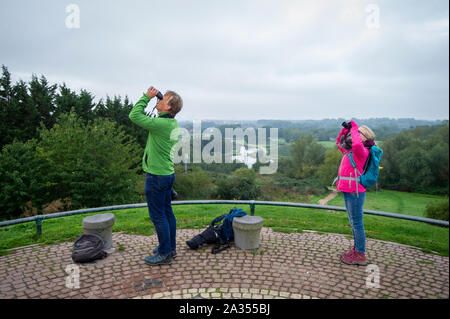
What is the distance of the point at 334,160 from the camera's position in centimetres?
5434

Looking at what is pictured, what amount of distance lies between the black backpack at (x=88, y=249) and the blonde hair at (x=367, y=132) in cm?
403

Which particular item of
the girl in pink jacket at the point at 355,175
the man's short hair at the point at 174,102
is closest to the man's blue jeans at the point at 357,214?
the girl in pink jacket at the point at 355,175

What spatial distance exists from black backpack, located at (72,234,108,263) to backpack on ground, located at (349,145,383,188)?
378 cm

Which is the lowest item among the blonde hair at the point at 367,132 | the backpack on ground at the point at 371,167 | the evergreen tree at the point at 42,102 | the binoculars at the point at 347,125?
the backpack on ground at the point at 371,167

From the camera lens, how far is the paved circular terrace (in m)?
3.36

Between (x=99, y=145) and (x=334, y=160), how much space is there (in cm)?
4829

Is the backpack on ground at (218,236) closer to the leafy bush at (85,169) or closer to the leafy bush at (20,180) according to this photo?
the leafy bush at (85,169)

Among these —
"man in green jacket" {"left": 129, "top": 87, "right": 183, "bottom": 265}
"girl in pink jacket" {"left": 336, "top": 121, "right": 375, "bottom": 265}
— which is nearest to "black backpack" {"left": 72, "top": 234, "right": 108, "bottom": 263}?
"man in green jacket" {"left": 129, "top": 87, "right": 183, "bottom": 265}

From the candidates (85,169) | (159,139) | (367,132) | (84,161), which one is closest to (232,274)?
(159,139)

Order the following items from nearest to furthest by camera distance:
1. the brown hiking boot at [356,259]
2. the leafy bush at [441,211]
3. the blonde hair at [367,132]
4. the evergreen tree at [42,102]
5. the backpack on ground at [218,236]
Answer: the blonde hair at [367,132], the brown hiking boot at [356,259], the backpack on ground at [218,236], the leafy bush at [441,211], the evergreen tree at [42,102]

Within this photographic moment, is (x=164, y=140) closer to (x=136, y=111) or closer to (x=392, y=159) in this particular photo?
(x=136, y=111)

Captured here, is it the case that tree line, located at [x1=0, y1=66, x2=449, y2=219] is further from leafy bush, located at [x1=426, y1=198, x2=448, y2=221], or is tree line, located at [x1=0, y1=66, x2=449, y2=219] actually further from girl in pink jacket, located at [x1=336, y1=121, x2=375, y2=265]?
leafy bush, located at [x1=426, y1=198, x2=448, y2=221]

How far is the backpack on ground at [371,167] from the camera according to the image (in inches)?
151
